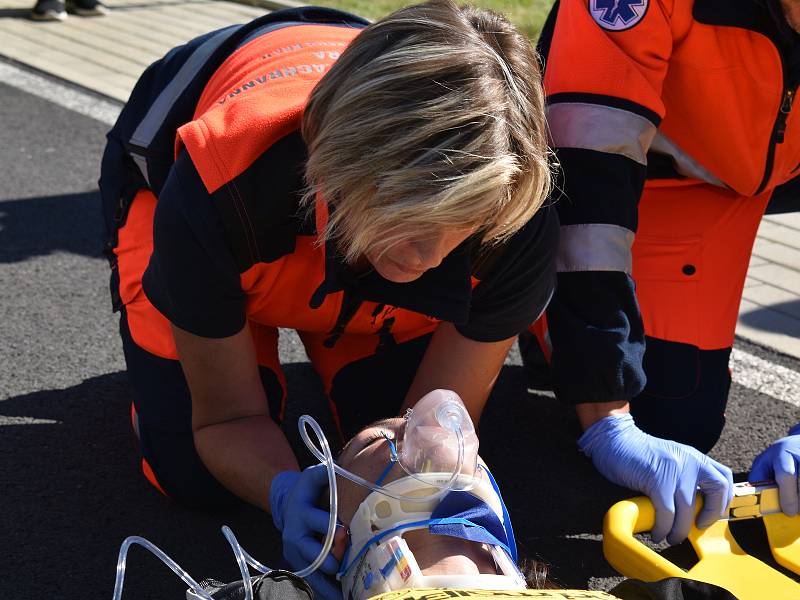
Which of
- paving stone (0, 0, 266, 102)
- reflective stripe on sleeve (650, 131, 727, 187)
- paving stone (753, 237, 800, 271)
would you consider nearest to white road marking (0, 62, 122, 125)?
paving stone (0, 0, 266, 102)

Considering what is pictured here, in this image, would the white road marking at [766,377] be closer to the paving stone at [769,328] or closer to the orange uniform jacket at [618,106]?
the paving stone at [769,328]

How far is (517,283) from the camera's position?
2064 millimetres

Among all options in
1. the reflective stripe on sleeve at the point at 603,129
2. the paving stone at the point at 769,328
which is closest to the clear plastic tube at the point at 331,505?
the reflective stripe on sleeve at the point at 603,129

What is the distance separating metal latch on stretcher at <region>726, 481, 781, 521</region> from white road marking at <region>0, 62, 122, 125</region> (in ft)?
11.9

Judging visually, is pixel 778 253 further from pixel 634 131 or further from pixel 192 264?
pixel 192 264

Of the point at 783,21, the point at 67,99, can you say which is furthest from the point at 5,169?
the point at 783,21

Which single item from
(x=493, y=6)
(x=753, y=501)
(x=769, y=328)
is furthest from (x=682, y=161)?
(x=493, y=6)

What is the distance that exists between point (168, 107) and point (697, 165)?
125 centimetres

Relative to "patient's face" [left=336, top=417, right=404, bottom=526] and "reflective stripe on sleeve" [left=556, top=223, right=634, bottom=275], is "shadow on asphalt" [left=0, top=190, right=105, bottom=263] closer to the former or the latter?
"reflective stripe on sleeve" [left=556, top=223, right=634, bottom=275]

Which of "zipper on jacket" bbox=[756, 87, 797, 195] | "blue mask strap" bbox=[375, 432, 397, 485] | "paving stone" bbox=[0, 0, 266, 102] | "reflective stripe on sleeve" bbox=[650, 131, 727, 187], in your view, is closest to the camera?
"blue mask strap" bbox=[375, 432, 397, 485]

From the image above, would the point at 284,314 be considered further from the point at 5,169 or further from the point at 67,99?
the point at 67,99

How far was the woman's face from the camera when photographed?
5.52 feet

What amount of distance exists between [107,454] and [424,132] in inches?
51.9

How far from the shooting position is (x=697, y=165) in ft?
8.48
